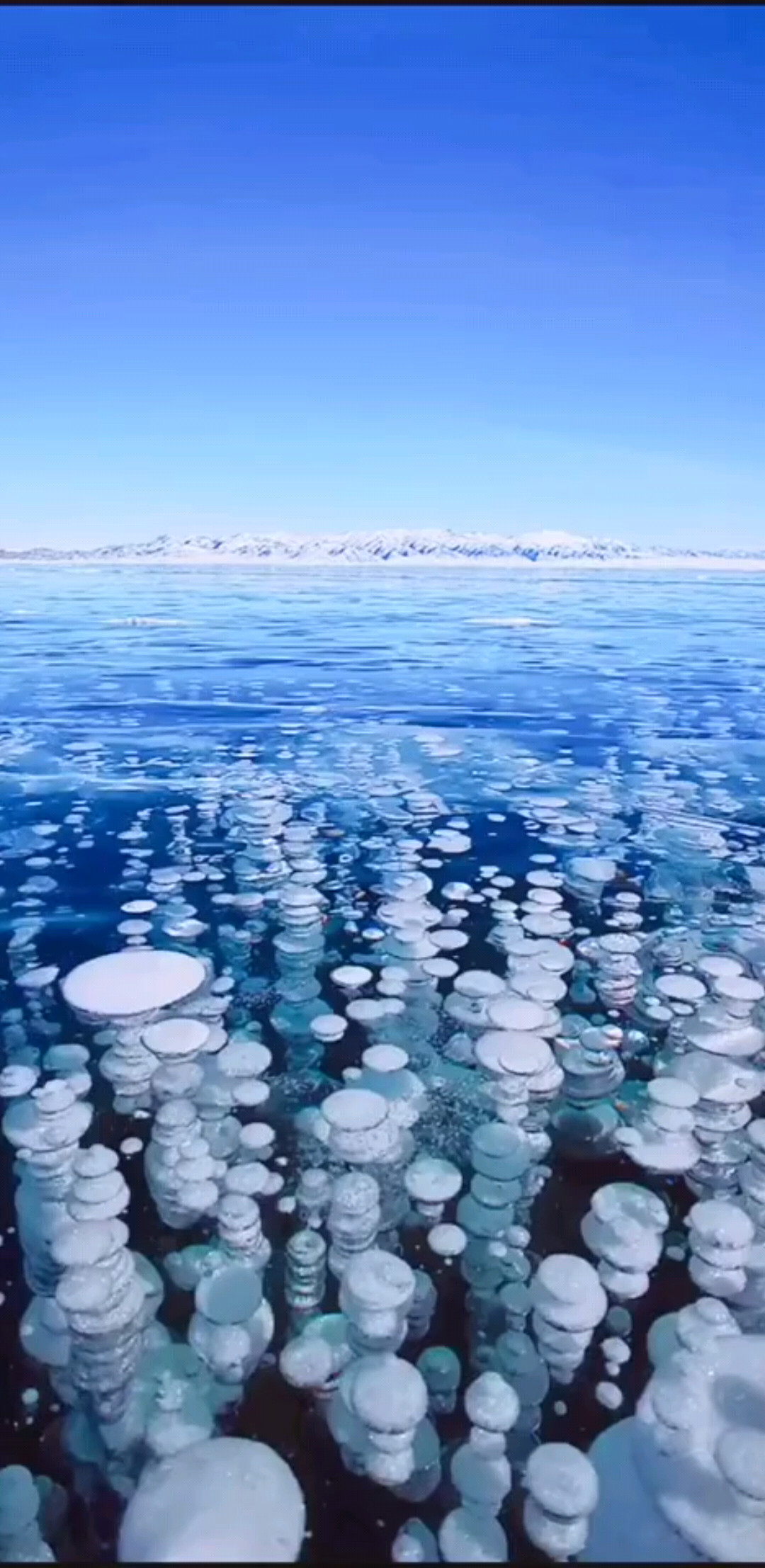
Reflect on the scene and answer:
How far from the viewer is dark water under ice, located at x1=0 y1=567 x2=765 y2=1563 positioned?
2770mm

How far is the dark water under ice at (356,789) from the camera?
2.77m

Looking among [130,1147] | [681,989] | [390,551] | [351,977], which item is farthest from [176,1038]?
[390,551]

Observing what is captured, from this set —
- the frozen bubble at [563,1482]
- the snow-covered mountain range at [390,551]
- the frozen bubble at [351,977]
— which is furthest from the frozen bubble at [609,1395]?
the snow-covered mountain range at [390,551]

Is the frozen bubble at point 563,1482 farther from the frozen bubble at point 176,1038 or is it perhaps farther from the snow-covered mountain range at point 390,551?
the snow-covered mountain range at point 390,551

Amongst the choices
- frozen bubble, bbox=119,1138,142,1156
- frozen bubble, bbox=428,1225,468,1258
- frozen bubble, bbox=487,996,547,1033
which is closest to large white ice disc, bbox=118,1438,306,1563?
frozen bubble, bbox=428,1225,468,1258

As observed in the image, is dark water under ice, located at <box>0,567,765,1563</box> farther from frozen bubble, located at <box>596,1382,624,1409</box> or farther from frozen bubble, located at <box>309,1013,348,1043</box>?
frozen bubble, located at <box>309,1013,348,1043</box>

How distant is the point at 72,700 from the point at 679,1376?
40.6 ft

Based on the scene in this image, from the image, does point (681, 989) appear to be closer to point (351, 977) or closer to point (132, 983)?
point (351, 977)

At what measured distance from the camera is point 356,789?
345 inches

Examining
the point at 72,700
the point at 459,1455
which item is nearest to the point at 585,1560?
the point at 459,1455

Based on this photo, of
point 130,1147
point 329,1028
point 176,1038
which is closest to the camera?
point 130,1147

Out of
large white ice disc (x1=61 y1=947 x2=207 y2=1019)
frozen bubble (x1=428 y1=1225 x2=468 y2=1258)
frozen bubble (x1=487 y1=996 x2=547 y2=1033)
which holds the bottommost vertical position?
frozen bubble (x1=428 y1=1225 x2=468 y2=1258)

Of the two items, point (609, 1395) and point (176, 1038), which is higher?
point (176, 1038)

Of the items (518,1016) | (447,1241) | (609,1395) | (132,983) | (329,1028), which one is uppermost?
(518,1016)
